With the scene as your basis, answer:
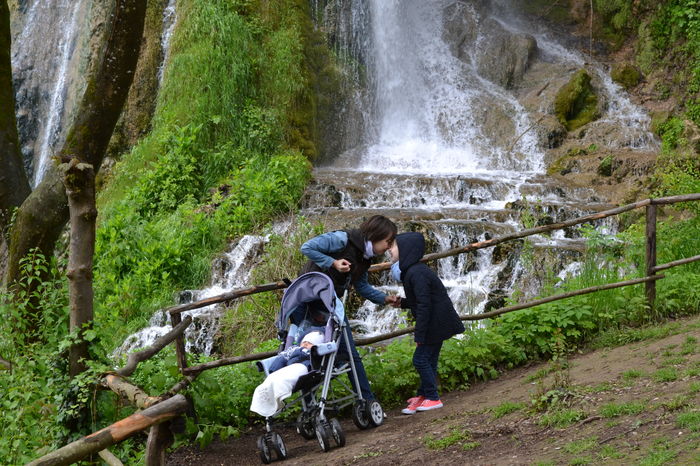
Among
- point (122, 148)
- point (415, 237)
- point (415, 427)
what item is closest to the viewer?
point (415, 427)

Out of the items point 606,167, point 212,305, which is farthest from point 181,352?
point 606,167

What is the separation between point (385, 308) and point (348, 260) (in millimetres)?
4515

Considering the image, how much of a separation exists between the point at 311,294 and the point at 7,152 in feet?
10.8

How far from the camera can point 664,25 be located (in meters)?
16.7

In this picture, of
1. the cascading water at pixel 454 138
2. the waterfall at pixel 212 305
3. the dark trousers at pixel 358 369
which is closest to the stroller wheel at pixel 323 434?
the dark trousers at pixel 358 369

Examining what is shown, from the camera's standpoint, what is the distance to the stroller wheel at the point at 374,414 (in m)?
5.64

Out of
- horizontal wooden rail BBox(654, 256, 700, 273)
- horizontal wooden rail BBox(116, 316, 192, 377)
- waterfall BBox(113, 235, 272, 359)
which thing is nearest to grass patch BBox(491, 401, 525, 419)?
horizontal wooden rail BBox(116, 316, 192, 377)

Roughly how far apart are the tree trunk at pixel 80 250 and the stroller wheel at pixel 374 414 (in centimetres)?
202

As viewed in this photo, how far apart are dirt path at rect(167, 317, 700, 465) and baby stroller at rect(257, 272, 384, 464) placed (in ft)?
0.41

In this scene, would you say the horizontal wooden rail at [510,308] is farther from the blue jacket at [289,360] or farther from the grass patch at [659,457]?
the grass patch at [659,457]

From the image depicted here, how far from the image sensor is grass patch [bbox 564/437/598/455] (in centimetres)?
428

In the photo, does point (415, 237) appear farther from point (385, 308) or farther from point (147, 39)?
point (147, 39)

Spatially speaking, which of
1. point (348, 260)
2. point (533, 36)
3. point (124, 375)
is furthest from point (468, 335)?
point (533, 36)

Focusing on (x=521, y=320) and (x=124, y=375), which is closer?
(x=124, y=375)
